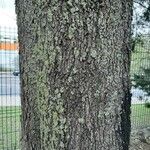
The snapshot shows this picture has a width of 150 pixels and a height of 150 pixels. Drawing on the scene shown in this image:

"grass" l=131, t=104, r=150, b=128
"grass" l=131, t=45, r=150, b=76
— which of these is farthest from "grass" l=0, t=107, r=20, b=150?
"grass" l=131, t=104, r=150, b=128

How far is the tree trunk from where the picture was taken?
1.79 meters

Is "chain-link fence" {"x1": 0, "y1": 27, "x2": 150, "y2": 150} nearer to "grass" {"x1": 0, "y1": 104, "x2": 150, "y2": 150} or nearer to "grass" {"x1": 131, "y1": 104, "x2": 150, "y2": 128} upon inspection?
"grass" {"x1": 0, "y1": 104, "x2": 150, "y2": 150}

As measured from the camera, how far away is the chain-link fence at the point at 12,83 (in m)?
6.70

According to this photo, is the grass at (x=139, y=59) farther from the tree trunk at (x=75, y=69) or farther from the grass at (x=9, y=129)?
the tree trunk at (x=75, y=69)

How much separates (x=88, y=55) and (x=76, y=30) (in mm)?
112

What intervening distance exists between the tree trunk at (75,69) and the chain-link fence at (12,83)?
4289 mm

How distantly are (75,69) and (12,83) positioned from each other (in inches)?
221

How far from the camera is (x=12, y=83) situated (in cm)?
732

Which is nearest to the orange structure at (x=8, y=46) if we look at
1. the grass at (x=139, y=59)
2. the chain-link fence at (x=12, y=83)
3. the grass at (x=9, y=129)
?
the chain-link fence at (x=12, y=83)

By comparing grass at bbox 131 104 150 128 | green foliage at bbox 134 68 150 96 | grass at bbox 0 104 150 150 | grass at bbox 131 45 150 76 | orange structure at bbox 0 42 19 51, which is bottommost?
grass at bbox 131 104 150 128

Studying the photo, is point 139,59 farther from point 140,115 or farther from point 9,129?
point 9,129

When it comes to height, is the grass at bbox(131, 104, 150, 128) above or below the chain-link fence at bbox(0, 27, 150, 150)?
below

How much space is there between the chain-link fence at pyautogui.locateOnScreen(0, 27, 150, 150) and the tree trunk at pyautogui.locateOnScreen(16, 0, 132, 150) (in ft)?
14.1

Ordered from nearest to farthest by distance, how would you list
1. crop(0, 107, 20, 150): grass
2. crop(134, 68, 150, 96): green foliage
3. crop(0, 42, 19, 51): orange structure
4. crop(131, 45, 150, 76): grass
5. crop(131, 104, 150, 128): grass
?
crop(0, 42, 19, 51): orange structure → crop(0, 107, 20, 150): grass → crop(134, 68, 150, 96): green foliage → crop(131, 45, 150, 76): grass → crop(131, 104, 150, 128): grass
